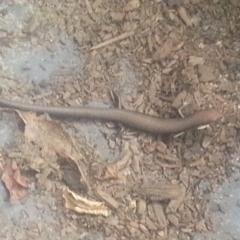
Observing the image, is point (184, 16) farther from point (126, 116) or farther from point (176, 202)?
point (176, 202)

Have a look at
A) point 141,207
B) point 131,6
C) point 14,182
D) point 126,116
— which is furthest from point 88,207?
point 131,6

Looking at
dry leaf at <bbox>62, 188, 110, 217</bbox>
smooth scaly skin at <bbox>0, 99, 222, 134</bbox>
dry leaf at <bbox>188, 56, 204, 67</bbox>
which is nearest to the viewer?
dry leaf at <bbox>62, 188, 110, 217</bbox>

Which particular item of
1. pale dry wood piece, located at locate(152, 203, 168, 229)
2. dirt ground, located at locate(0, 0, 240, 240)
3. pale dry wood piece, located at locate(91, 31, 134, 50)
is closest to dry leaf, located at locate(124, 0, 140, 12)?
dirt ground, located at locate(0, 0, 240, 240)

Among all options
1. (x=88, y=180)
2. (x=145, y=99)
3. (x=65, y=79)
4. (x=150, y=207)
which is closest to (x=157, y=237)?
(x=150, y=207)

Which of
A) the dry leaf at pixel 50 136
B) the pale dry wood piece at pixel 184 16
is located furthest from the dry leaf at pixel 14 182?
the pale dry wood piece at pixel 184 16

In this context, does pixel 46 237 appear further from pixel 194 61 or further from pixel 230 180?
pixel 194 61

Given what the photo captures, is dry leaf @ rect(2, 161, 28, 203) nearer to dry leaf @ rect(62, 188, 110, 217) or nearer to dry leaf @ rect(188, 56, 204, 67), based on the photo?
dry leaf @ rect(62, 188, 110, 217)

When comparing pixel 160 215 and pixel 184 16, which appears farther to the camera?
pixel 184 16
